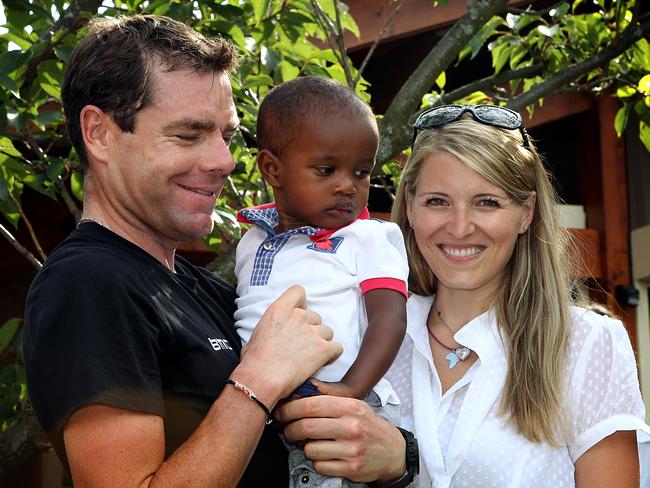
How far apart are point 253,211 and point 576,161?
704 cm

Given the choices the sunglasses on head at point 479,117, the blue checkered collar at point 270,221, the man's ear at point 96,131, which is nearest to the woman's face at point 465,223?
the sunglasses on head at point 479,117

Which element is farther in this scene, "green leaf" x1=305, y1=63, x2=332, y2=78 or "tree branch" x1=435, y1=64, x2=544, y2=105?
"tree branch" x1=435, y1=64, x2=544, y2=105

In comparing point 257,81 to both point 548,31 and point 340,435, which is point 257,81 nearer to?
point 548,31

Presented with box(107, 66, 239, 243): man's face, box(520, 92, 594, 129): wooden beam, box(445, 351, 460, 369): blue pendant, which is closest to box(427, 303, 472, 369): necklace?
box(445, 351, 460, 369): blue pendant

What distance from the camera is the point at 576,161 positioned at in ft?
30.5

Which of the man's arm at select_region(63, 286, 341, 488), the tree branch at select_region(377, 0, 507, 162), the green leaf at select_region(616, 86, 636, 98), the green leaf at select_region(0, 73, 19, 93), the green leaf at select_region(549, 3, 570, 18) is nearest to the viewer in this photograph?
the man's arm at select_region(63, 286, 341, 488)

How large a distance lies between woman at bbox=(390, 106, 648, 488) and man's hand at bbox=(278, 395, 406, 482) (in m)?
0.36

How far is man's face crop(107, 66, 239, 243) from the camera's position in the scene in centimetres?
224

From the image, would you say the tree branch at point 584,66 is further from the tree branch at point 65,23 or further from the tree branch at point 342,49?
the tree branch at point 65,23

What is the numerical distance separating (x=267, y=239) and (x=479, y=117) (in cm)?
85

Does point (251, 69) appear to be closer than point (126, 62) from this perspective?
No

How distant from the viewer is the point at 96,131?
7.50ft

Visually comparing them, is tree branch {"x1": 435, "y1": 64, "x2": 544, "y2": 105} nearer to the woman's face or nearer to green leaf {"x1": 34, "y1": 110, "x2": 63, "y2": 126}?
the woman's face

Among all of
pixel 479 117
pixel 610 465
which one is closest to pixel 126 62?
pixel 479 117
